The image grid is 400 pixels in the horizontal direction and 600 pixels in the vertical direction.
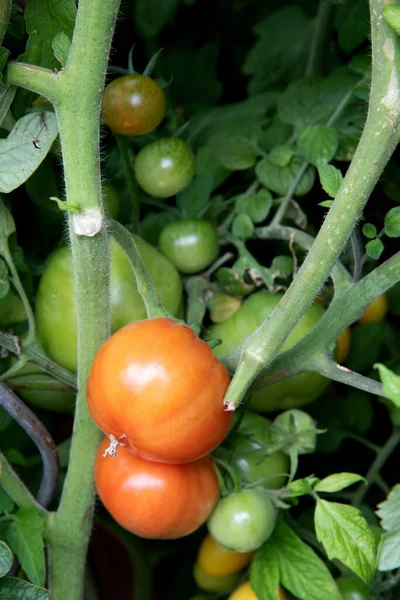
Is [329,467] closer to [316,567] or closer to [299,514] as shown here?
[299,514]

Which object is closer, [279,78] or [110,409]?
[110,409]

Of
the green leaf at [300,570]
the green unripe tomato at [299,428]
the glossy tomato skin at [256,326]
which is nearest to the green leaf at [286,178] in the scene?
the glossy tomato skin at [256,326]

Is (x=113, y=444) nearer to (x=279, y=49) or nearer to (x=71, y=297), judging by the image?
(x=71, y=297)

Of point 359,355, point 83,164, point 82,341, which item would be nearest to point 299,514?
point 359,355

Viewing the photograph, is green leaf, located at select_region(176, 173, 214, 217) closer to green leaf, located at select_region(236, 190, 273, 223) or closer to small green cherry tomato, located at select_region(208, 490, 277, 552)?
green leaf, located at select_region(236, 190, 273, 223)

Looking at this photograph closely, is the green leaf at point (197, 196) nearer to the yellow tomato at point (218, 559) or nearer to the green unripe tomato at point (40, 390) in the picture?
the green unripe tomato at point (40, 390)

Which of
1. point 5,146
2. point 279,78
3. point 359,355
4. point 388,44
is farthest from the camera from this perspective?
point 279,78
